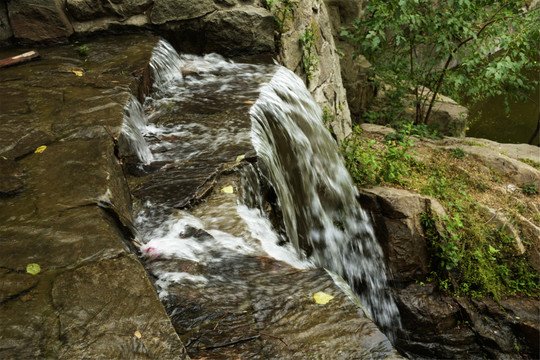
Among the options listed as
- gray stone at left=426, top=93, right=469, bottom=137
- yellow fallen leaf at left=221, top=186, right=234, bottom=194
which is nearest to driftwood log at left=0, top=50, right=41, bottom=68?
yellow fallen leaf at left=221, top=186, right=234, bottom=194

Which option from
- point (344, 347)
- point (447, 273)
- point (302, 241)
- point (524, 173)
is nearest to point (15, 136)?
point (302, 241)

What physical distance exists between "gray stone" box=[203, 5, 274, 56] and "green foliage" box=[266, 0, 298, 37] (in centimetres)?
17

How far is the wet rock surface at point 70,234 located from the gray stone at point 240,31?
185cm

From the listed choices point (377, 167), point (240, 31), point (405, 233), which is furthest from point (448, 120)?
point (240, 31)

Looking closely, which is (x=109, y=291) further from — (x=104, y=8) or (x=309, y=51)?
(x=309, y=51)

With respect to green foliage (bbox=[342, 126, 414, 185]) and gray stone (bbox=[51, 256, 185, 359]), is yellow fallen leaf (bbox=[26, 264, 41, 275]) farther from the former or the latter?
green foliage (bbox=[342, 126, 414, 185])

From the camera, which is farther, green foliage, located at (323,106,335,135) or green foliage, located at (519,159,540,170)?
green foliage, located at (519,159,540,170)

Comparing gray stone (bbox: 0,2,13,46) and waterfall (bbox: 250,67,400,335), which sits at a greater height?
gray stone (bbox: 0,2,13,46)

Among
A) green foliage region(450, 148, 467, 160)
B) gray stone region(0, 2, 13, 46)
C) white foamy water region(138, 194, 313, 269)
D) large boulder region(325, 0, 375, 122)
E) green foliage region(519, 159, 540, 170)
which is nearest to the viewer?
white foamy water region(138, 194, 313, 269)

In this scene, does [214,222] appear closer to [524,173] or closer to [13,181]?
[13,181]

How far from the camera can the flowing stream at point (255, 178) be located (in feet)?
8.29

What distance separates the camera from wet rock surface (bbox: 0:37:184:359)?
1.58 meters

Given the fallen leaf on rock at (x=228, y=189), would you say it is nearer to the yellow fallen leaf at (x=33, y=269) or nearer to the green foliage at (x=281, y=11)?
the yellow fallen leaf at (x=33, y=269)

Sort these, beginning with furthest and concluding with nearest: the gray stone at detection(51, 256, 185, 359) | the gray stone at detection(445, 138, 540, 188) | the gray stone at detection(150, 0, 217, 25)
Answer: the gray stone at detection(445, 138, 540, 188) → the gray stone at detection(150, 0, 217, 25) → the gray stone at detection(51, 256, 185, 359)
